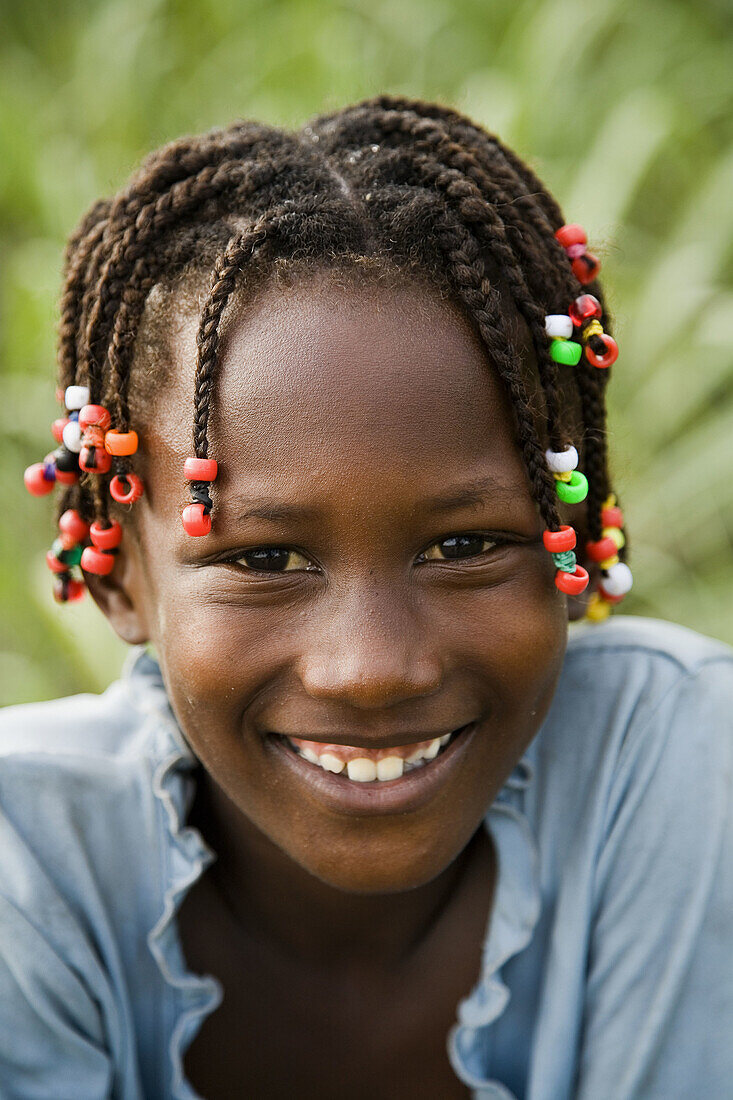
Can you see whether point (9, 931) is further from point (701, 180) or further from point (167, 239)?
point (701, 180)

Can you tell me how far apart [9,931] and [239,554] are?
58 cm

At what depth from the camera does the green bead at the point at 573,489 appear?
1.47m

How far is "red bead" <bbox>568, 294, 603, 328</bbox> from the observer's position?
1522 mm

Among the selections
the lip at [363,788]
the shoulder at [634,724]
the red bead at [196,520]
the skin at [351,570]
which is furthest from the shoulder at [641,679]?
the red bead at [196,520]

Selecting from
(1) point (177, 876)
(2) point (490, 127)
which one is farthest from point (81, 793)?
(2) point (490, 127)

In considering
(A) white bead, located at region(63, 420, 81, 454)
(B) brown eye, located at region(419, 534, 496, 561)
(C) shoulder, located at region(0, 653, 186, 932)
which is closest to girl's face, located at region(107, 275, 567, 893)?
(B) brown eye, located at region(419, 534, 496, 561)

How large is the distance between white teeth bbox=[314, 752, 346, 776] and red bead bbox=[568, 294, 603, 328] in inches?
24.7

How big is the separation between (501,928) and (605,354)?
81cm

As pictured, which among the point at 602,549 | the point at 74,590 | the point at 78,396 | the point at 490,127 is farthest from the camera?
the point at 490,127

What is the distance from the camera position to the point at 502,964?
1.69 metres

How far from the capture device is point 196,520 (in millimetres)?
1369

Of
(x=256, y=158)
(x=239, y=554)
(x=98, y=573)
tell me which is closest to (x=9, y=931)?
(x=98, y=573)

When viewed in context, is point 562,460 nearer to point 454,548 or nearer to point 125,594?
point 454,548

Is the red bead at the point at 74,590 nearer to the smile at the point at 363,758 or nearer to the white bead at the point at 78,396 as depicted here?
the white bead at the point at 78,396
